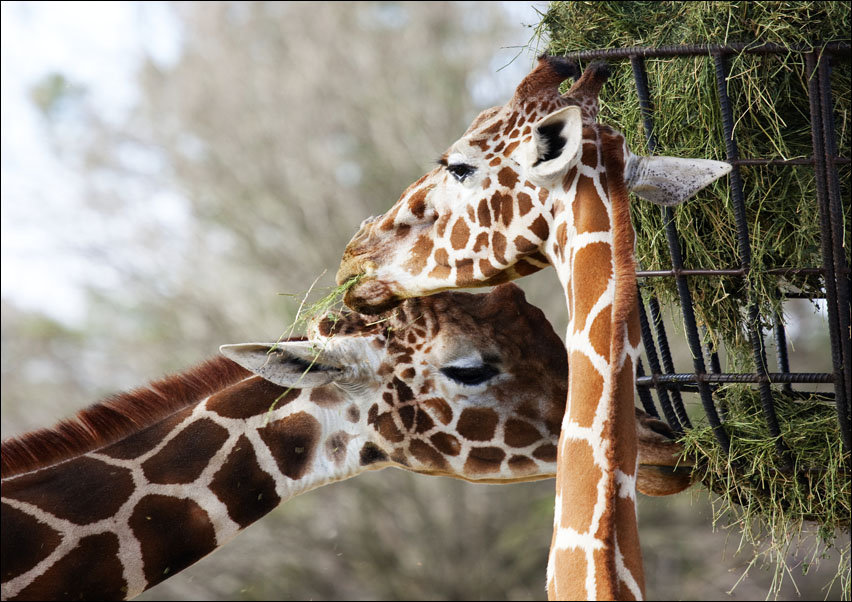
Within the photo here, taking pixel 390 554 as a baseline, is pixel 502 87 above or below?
above

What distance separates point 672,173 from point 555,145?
0.96 ft

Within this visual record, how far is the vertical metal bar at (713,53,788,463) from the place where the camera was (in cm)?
179

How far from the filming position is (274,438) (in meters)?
2.21

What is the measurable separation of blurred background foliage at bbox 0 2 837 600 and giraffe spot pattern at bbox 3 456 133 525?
16.3 feet

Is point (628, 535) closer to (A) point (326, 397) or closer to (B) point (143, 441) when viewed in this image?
(A) point (326, 397)

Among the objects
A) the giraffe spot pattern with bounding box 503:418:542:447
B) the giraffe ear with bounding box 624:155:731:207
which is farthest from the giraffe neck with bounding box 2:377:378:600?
the giraffe ear with bounding box 624:155:731:207

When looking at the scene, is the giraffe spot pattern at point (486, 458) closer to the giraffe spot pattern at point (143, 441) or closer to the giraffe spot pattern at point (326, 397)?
the giraffe spot pattern at point (326, 397)

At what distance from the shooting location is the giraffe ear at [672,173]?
1741mm

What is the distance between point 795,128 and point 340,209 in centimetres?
551

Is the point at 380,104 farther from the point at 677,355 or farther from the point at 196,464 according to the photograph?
the point at 196,464

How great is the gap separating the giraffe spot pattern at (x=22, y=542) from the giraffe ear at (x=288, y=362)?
21.1 inches

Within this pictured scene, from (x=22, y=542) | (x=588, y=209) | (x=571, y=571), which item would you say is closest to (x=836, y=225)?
(x=588, y=209)

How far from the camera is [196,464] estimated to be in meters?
2.12

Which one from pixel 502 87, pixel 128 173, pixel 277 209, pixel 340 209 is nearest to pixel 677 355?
pixel 502 87
